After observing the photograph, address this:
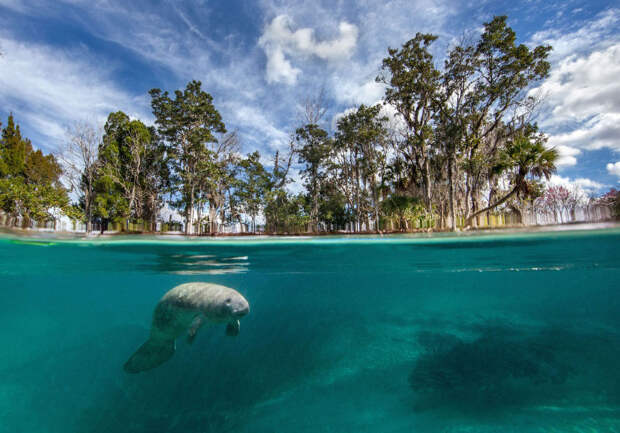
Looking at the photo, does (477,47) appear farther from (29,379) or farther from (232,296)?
(29,379)

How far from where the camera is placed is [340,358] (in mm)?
12688

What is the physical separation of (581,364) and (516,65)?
1895cm

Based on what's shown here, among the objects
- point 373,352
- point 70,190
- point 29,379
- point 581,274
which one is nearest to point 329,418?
point 373,352

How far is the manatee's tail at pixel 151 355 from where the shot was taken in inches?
311

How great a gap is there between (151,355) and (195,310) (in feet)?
10.3

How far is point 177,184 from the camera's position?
28.4 metres

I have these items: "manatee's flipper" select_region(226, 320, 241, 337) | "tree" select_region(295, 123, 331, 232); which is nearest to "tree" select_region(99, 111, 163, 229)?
"tree" select_region(295, 123, 331, 232)

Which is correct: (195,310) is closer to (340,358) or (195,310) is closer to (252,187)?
(340,358)

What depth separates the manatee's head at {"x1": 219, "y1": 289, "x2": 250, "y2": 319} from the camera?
579cm

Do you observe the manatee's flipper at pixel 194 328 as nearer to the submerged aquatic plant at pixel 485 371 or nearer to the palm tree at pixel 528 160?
the submerged aquatic plant at pixel 485 371

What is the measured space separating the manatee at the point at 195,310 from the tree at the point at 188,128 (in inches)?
795

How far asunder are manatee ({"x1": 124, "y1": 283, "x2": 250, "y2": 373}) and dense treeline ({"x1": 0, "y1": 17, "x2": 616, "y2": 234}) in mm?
13686

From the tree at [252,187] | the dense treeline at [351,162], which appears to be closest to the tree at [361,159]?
the dense treeline at [351,162]

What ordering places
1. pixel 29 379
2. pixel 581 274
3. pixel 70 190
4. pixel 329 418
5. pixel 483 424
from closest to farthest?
1. pixel 483 424
2. pixel 329 418
3. pixel 29 379
4. pixel 581 274
5. pixel 70 190
